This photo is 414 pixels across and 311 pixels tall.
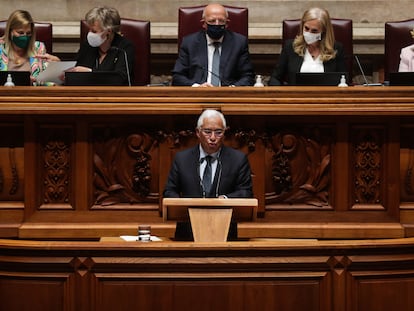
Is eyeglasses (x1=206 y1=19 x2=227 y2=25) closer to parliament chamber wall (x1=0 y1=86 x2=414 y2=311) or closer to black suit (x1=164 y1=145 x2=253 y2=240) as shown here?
parliament chamber wall (x1=0 y1=86 x2=414 y2=311)

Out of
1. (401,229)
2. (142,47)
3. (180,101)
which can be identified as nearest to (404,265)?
(401,229)

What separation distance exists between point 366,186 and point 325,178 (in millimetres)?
238

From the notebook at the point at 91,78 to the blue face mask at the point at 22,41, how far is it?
0.66 meters

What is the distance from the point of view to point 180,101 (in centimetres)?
614

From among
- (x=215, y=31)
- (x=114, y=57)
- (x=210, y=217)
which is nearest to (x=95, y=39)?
(x=114, y=57)

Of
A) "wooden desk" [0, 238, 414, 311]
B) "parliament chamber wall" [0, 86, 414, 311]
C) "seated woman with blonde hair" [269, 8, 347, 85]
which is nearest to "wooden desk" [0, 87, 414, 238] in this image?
"parliament chamber wall" [0, 86, 414, 311]

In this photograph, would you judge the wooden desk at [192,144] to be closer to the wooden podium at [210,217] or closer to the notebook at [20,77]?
the notebook at [20,77]

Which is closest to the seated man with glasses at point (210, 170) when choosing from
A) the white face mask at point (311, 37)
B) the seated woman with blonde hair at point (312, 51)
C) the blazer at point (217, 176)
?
the blazer at point (217, 176)

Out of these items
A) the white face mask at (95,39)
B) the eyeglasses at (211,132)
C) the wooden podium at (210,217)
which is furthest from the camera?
the white face mask at (95,39)

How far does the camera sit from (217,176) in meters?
5.86

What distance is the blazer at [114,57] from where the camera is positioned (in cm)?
695

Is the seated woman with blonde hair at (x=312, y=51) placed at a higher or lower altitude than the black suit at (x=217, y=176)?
higher

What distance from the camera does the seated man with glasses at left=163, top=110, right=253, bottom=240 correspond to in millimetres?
5789

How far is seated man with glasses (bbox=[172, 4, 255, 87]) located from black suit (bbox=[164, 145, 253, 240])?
1.08m
